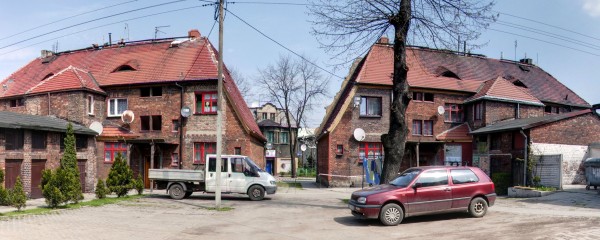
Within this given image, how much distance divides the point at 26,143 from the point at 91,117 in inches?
283

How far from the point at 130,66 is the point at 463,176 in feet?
83.8

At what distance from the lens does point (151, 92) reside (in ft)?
97.8

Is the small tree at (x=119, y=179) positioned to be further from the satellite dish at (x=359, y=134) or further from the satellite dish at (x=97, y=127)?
the satellite dish at (x=359, y=134)

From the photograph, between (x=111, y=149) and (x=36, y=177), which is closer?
(x=36, y=177)

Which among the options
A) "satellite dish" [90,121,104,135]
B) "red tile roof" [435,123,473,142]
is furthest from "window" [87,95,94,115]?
"red tile roof" [435,123,473,142]

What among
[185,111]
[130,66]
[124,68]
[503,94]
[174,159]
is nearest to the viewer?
[185,111]

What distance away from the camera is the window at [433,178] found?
12411mm

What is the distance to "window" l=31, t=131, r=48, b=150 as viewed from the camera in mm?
22781

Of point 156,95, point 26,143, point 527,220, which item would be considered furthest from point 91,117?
point 527,220

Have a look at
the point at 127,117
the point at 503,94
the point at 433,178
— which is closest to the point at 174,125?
the point at 127,117

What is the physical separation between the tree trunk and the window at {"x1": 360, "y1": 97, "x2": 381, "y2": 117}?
13306mm

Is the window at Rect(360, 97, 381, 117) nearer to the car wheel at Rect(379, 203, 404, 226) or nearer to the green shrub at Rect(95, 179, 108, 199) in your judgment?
the green shrub at Rect(95, 179, 108, 199)

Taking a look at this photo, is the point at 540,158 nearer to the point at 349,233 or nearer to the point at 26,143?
the point at 349,233

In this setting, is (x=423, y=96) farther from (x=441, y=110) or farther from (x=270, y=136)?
(x=270, y=136)
